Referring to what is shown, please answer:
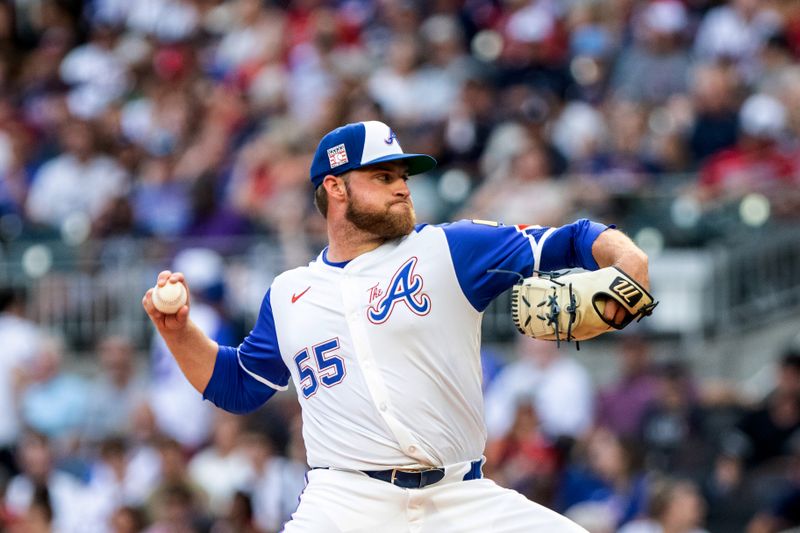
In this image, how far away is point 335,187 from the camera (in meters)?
5.88

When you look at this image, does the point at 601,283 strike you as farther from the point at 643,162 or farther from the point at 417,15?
the point at 417,15

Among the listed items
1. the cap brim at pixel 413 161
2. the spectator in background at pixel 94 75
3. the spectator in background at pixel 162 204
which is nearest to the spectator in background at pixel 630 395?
the spectator in background at pixel 162 204

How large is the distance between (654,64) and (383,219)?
750 cm

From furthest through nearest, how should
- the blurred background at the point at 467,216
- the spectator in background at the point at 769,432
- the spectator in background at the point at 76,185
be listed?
the spectator in background at the point at 76,185 < the blurred background at the point at 467,216 < the spectator in background at the point at 769,432

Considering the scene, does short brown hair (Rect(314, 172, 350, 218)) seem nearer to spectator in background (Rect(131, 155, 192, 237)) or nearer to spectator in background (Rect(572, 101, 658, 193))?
spectator in background (Rect(572, 101, 658, 193))

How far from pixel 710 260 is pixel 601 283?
638 centimetres

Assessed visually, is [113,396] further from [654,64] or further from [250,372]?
[250,372]

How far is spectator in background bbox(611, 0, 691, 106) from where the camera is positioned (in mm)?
12664

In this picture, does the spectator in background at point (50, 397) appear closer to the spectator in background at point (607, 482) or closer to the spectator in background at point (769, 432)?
the spectator in background at point (607, 482)

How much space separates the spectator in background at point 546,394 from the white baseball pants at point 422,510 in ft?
15.7

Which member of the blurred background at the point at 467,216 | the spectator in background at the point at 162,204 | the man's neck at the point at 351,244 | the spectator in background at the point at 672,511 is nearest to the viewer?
the man's neck at the point at 351,244

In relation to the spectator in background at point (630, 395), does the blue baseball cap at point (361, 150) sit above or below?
above

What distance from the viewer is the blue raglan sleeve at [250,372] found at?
6.05 metres

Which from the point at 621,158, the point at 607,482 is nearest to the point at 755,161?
the point at 621,158
